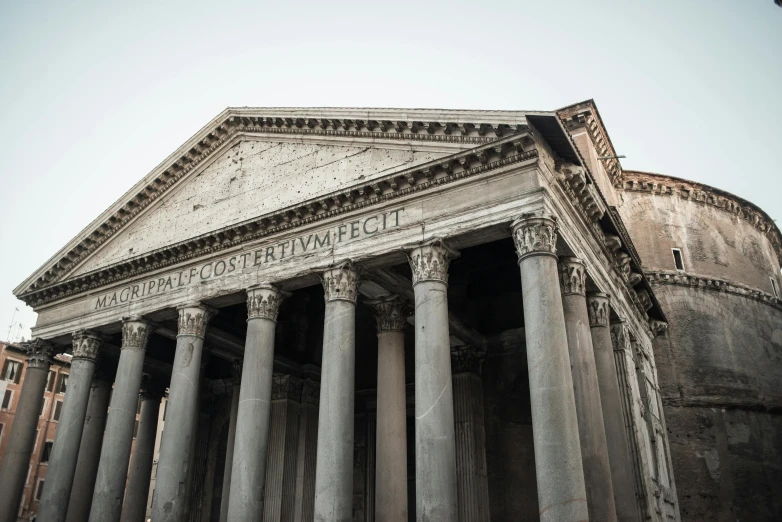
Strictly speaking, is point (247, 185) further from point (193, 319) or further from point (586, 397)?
point (586, 397)

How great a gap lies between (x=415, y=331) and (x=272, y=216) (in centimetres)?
392

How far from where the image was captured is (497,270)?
14.8 metres

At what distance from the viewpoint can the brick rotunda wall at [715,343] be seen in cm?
1573

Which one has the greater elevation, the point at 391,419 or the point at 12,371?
the point at 12,371

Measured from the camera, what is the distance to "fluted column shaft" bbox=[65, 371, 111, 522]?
548 inches

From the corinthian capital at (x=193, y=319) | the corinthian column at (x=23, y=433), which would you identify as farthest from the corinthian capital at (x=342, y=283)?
the corinthian column at (x=23, y=433)

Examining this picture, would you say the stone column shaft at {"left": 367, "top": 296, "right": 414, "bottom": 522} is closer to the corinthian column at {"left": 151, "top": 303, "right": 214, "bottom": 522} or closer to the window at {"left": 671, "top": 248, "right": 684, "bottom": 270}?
the corinthian column at {"left": 151, "top": 303, "right": 214, "bottom": 522}

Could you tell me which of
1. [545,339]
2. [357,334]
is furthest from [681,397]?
[545,339]

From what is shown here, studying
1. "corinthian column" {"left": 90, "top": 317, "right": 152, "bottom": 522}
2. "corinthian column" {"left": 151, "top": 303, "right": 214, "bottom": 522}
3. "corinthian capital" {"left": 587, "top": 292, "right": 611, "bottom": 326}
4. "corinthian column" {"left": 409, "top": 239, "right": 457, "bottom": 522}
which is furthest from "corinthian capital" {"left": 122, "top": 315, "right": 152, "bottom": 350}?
"corinthian capital" {"left": 587, "top": 292, "right": 611, "bottom": 326}

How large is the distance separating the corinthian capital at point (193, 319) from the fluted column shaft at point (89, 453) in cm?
456

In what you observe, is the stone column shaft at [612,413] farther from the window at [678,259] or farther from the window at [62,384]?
the window at [62,384]

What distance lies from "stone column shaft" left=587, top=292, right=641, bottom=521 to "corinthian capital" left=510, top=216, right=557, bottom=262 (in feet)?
10.7

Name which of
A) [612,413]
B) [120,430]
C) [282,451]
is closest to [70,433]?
[120,430]

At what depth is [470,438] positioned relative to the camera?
13.4 meters
